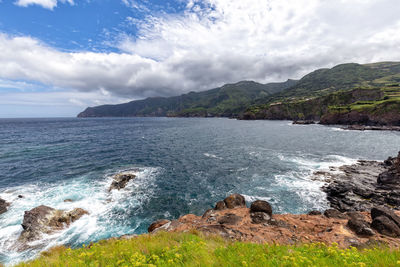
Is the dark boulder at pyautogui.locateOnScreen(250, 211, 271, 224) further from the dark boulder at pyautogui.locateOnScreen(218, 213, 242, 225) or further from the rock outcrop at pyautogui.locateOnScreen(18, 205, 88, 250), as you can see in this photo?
the rock outcrop at pyautogui.locateOnScreen(18, 205, 88, 250)

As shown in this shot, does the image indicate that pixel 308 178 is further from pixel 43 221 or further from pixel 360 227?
pixel 43 221

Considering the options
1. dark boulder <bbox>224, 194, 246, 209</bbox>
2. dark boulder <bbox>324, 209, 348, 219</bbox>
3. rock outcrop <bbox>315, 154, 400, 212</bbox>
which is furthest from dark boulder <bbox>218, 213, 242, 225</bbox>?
rock outcrop <bbox>315, 154, 400, 212</bbox>

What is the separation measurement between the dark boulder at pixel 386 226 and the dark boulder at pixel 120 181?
97.6 ft

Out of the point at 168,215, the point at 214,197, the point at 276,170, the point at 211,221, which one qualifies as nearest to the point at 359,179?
the point at 276,170

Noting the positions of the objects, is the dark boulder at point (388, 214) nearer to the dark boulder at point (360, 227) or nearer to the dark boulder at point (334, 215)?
the dark boulder at point (360, 227)

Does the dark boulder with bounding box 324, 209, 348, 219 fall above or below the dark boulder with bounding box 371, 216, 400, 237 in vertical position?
below

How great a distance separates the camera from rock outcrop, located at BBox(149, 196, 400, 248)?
10812 mm

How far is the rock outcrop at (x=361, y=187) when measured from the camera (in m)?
19.8

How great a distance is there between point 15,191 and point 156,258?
106 ft

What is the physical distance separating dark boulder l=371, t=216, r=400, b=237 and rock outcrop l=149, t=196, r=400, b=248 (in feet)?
0.17

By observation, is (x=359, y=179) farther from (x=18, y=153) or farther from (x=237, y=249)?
(x=18, y=153)

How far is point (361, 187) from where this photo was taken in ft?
77.6

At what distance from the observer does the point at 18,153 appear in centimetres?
4412

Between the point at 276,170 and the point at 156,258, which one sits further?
the point at 276,170
